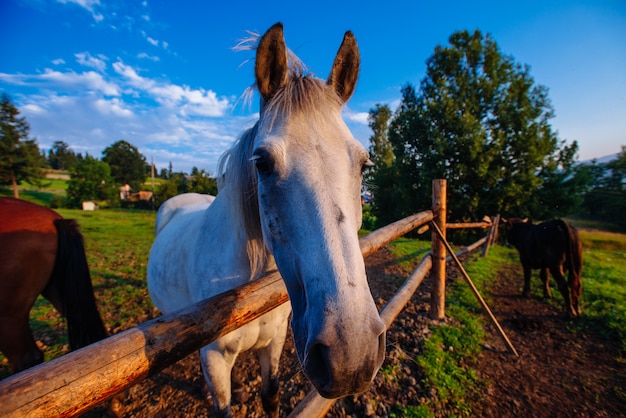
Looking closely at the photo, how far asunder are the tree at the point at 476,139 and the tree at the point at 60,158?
346 ft

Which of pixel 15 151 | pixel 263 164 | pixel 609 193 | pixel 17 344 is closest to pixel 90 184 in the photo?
pixel 15 151

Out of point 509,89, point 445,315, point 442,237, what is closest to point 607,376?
point 445,315

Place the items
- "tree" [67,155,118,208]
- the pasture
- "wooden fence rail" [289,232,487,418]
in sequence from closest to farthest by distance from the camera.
Answer: "wooden fence rail" [289,232,487,418] → the pasture → "tree" [67,155,118,208]

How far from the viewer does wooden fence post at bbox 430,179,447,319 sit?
3787 mm

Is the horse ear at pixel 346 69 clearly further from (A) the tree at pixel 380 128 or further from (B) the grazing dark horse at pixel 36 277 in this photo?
(A) the tree at pixel 380 128

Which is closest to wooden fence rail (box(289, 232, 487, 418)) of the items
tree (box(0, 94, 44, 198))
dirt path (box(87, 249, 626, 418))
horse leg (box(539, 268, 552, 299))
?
dirt path (box(87, 249, 626, 418))

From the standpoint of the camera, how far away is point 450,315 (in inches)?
170

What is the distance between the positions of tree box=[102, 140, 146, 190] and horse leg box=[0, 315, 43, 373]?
208 ft

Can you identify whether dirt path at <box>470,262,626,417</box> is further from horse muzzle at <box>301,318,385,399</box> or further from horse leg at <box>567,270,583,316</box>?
horse muzzle at <box>301,318,385,399</box>

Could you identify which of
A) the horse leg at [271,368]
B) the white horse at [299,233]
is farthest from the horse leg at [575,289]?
the white horse at [299,233]

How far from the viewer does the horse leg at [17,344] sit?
7.54ft

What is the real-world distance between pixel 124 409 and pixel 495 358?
14.8ft

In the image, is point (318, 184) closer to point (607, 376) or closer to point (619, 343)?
point (607, 376)

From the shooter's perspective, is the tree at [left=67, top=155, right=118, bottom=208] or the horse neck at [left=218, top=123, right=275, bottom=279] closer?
the horse neck at [left=218, top=123, right=275, bottom=279]
